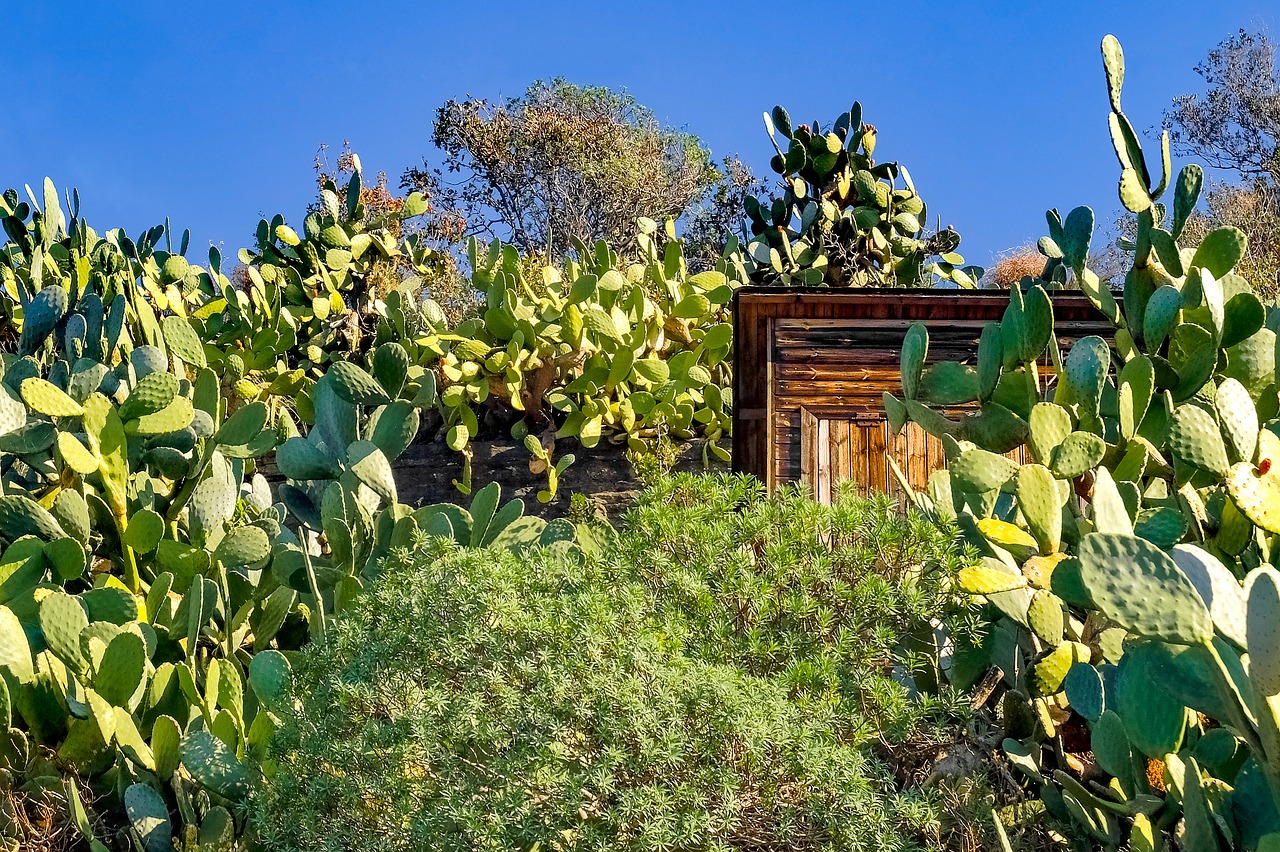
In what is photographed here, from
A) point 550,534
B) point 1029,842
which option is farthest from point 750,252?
point 1029,842

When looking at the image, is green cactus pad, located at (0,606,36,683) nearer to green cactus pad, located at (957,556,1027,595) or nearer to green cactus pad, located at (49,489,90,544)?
green cactus pad, located at (49,489,90,544)

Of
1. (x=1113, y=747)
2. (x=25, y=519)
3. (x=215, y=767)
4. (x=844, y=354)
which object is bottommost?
(x=215, y=767)

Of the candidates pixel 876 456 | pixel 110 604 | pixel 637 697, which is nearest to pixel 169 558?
pixel 110 604

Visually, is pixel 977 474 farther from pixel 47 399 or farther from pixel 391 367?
pixel 47 399

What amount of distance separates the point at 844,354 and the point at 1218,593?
4.92 m

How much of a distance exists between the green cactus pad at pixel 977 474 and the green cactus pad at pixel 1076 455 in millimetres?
108

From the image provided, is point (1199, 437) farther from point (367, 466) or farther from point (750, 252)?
point (750, 252)

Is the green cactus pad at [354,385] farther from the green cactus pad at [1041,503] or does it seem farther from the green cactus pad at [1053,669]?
the green cactus pad at [1053,669]

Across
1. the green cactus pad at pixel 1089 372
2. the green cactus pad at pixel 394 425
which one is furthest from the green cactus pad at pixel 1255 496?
the green cactus pad at pixel 394 425

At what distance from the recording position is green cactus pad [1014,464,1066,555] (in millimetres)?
2771

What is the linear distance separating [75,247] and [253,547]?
20.5 ft

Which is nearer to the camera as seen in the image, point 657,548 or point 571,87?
point 657,548

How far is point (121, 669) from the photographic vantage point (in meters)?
3.28

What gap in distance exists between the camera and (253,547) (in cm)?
389
